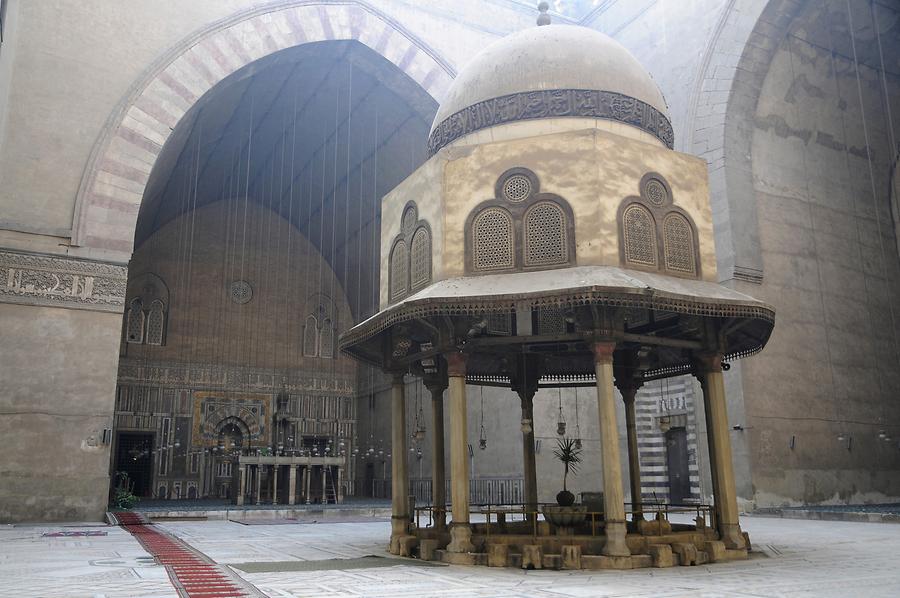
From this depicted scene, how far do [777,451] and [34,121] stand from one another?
16.0m

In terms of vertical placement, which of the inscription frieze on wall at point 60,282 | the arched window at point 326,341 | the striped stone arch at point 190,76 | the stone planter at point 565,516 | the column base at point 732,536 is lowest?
the column base at point 732,536

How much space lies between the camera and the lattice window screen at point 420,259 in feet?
27.1

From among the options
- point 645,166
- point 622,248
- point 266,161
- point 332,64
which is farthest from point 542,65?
point 266,161

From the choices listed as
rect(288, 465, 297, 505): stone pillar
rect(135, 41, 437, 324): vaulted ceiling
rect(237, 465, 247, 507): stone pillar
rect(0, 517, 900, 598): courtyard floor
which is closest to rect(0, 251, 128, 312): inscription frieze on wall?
rect(135, 41, 437, 324): vaulted ceiling

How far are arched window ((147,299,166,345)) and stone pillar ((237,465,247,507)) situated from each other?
7.84m

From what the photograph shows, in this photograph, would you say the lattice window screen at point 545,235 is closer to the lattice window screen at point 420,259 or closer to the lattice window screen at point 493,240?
the lattice window screen at point 493,240

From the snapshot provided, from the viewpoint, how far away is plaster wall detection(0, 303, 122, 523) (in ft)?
42.1

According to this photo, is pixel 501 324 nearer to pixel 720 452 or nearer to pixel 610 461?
pixel 610 461

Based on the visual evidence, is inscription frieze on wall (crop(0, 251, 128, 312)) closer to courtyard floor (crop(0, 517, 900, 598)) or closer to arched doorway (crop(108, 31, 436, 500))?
courtyard floor (crop(0, 517, 900, 598))

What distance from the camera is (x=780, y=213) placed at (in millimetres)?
16844

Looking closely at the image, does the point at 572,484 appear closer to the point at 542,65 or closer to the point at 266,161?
the point at 542,65

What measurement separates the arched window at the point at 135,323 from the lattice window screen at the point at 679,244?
20155 mm

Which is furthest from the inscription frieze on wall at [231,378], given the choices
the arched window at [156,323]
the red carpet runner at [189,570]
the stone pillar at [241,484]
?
the red carpet runner at [189,570]

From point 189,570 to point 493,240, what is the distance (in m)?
4.31
